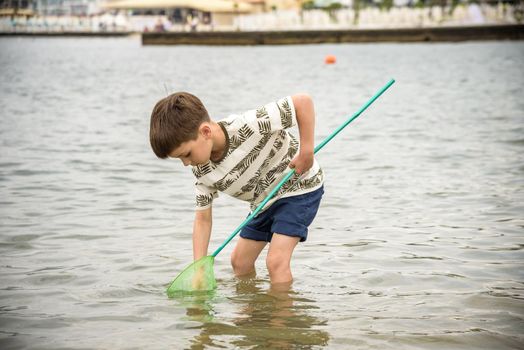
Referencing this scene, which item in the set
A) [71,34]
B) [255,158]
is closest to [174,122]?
[255,158]

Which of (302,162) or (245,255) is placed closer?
(302,162)

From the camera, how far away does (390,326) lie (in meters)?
3.70

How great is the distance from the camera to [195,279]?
419 centimetres

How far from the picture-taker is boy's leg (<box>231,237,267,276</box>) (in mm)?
4312

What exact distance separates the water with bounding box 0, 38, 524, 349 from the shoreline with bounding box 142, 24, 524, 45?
33137mm

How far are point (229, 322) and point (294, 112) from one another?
97 cm

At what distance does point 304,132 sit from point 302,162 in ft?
0.43

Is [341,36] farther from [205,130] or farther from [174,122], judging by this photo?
[174,122]

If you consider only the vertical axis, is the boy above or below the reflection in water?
above

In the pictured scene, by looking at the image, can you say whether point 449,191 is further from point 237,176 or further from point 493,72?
point 493,72

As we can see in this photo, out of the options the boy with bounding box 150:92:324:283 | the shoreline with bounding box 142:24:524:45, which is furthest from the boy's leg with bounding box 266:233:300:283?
the shoreline with bounding box 142:24:524:45

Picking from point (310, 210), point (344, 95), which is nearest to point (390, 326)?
Result: point (310, 210)

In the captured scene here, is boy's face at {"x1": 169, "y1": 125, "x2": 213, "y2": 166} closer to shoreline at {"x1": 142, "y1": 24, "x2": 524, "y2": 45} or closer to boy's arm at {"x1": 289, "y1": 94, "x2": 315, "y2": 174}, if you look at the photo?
boy's arm at {"x1": 289, "y1": 94, "x2": 315, "y2": 174}

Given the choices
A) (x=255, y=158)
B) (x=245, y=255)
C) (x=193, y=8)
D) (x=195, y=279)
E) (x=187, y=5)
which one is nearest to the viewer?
(x=255, y=158)
